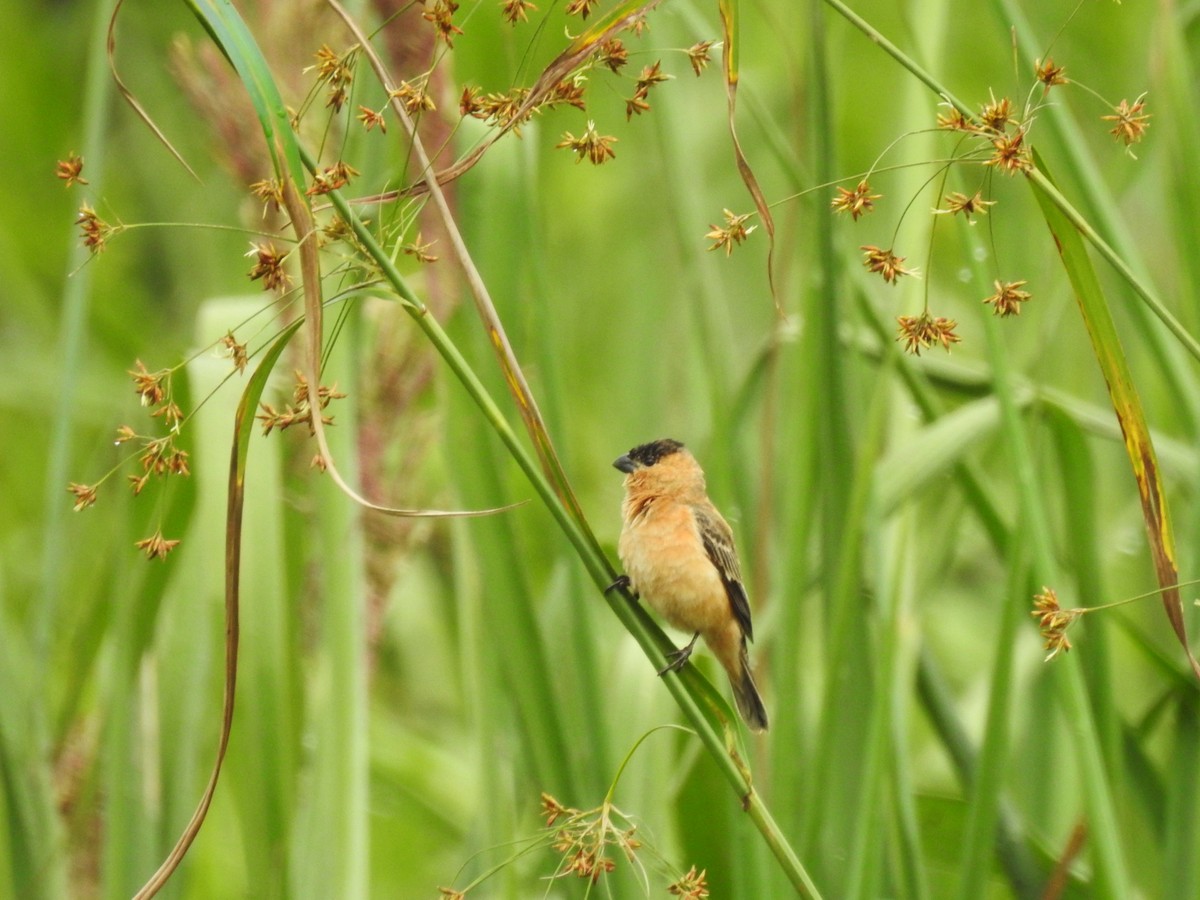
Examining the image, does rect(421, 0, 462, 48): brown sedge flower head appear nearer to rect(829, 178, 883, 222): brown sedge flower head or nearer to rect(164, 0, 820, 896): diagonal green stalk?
rect(164, 0, 820, 896): diagonal green stalk

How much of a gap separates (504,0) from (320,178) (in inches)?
14.0

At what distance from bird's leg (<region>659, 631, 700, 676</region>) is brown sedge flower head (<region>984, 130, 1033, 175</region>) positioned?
0.68 meters

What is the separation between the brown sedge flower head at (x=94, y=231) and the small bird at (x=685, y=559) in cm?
155

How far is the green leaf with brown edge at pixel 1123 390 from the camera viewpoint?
59.7 inches

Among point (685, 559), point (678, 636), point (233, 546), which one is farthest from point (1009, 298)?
point (678, 636)

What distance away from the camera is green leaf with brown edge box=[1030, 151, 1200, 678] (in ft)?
4.98

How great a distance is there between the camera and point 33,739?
2256 millimetres

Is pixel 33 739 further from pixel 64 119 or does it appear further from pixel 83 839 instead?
pixel 64 119

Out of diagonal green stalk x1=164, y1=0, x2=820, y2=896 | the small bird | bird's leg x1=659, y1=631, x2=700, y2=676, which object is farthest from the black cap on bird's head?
diagonal green stalk x1=164, y1=0, x2=820, y2=896

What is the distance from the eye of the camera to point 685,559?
2.86 metres

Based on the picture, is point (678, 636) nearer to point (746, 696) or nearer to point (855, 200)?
point (746, 696)

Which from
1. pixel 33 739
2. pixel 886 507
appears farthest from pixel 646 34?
pixel 33 739

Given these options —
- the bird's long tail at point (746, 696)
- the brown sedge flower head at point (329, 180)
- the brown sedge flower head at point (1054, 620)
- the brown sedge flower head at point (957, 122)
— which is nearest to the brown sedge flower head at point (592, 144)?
the brown sedge flower head at point (329, 180)

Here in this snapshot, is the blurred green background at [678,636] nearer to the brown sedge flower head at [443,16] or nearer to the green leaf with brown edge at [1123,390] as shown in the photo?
the brown sedge flower head at [443,16]
